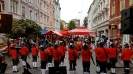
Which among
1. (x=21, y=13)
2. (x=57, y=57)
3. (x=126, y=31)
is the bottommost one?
(x=57, y=57)

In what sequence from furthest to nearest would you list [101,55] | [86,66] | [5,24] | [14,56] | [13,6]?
[13,6] → [14,56] → [86,66] → [101,55] → [5,24]

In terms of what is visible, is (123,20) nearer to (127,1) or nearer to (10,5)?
(127,1)

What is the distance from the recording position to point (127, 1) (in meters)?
24.0

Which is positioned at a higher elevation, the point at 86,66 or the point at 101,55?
the point at 101,55

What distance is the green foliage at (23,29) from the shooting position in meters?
21.5

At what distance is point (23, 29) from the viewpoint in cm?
2206

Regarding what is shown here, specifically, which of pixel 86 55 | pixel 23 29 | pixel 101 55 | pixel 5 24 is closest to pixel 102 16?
pixel 23 29

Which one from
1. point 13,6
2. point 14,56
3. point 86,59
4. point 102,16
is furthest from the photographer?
point 102,16

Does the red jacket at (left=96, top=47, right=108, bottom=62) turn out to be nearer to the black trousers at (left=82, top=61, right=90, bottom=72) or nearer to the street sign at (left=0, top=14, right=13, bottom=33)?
the black trousers at (left=82, top=61, right=90, bottom=72)

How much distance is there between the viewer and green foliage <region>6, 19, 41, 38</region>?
21547 mm

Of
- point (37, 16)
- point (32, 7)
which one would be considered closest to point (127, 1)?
point (32, 7)

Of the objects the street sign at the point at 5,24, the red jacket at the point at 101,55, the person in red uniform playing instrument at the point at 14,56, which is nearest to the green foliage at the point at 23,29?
the person in red uniform playing instrument at the point at 14,56

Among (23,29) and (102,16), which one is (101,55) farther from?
(102,16)

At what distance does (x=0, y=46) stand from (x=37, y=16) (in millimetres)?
19864
